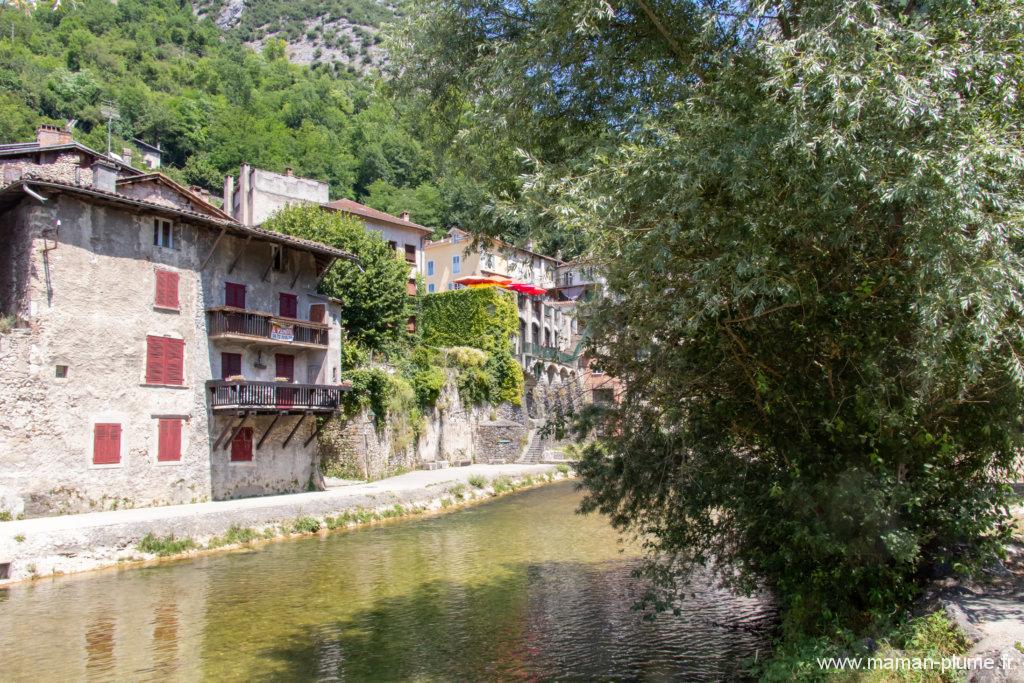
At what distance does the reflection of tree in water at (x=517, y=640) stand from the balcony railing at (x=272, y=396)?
39.9ft

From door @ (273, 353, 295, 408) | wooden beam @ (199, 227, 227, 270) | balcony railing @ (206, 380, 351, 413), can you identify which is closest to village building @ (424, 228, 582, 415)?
door @ (273, 353, 295, 408)

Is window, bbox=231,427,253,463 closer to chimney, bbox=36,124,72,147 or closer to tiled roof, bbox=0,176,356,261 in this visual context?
tiled roof, bbox=0,176,356,261

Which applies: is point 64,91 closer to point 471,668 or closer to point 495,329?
point 495,329

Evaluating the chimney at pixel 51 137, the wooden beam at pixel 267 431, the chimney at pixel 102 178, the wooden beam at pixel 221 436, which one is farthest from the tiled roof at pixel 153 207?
the chimney at pixel 51 137

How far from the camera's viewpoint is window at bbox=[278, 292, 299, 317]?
92.4ft

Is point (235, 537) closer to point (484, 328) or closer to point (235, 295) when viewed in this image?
point (235, 295)

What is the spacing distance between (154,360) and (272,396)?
3801 mm

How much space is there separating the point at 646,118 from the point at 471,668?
7.57 metres

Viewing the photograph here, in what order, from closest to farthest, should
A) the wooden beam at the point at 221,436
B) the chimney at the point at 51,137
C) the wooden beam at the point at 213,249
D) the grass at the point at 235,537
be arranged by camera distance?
1. the grass at the point at 235,537
2. the wooden beam at the point at 221,436
3. the wooden beam at the point at 213,249
4. the chimney at the point at 51,137

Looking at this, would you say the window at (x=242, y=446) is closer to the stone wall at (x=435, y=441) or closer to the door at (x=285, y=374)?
the door at (x=285, y=374)

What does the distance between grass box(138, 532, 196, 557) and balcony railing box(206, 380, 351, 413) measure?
610 centimetres

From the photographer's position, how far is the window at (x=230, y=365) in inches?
1014

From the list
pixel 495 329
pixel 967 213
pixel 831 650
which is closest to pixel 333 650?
pixel 831 650

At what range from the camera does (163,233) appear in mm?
24375
